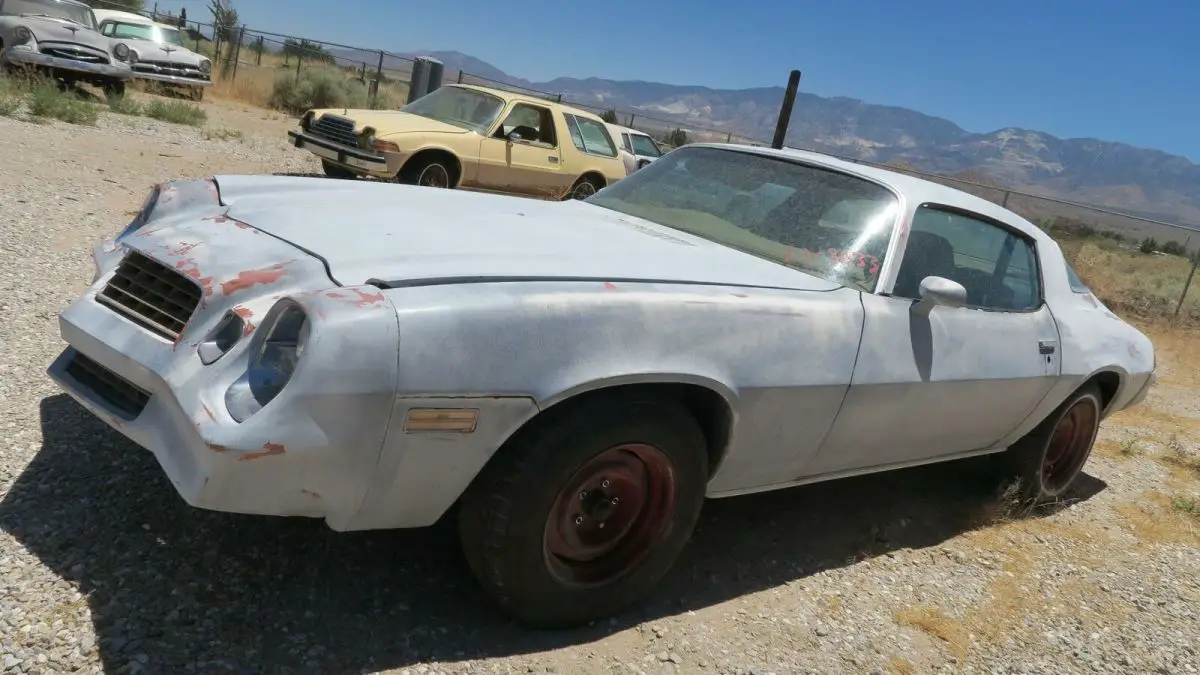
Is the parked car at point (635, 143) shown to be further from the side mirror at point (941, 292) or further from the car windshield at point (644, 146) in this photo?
the side mirror at point (941, 292)

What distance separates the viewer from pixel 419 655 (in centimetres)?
238

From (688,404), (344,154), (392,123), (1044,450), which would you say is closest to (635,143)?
(392,123)

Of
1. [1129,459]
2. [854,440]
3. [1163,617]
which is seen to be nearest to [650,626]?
[854,440]

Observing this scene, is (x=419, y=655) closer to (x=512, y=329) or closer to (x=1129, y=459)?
(x=512, y=329)

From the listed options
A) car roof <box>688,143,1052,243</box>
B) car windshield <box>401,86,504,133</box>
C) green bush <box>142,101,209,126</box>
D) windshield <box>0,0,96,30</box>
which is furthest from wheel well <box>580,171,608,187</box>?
windshield <box>0,0,96,30</box>

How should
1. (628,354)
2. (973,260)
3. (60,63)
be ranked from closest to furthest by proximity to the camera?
(628,354) < (973,260) < (60,63)

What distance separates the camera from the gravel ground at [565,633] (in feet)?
7.54

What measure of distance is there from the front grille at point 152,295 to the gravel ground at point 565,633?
0.66 m

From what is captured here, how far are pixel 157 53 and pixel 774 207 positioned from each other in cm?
1645

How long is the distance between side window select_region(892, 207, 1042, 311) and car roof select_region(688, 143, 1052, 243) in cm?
5

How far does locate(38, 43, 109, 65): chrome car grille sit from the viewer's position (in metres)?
13.6

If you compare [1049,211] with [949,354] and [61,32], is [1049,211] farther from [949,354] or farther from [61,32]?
[61,32]

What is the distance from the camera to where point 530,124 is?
11.2 meters

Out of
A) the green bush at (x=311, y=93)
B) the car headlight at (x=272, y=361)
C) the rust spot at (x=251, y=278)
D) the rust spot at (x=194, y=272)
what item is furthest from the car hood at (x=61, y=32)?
the car headlight at (x=272, y=361)
